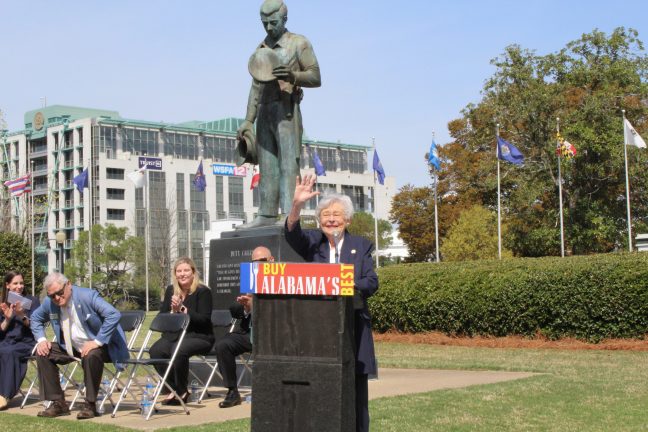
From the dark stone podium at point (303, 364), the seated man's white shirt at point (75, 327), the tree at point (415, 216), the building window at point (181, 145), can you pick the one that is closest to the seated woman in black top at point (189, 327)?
the seated man's white shirt at point (75, 327)

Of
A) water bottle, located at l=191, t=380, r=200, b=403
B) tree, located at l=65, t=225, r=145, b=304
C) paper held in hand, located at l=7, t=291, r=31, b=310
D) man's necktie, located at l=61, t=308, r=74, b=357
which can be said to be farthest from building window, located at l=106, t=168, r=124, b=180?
man's necktie, located at l=61, t=308, r=74, b=357

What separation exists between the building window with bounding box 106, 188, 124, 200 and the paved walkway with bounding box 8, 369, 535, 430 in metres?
89.3

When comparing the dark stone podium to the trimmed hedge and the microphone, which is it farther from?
the trimmed hedge

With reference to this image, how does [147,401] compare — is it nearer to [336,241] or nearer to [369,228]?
[336,241]

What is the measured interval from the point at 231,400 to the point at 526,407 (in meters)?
3.01

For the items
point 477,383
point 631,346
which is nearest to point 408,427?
point 477,383

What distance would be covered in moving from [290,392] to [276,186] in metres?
7.07

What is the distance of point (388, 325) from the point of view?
23828 mm

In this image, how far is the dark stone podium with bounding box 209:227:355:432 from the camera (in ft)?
19.9

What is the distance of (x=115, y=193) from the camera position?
102 meters

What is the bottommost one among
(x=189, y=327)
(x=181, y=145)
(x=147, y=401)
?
(x=147, y=401)

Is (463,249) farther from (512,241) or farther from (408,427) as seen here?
(408,427)

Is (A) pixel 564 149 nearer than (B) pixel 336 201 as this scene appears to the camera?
No

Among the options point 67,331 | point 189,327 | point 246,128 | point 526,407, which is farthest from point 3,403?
point 526,407
